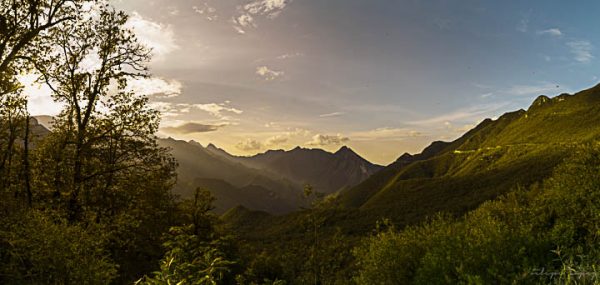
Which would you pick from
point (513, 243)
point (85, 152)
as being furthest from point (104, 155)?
point (513, 243)

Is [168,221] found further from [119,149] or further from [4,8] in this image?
[4,8]

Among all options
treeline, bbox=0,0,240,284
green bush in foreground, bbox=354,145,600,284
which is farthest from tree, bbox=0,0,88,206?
green bush in foreground, bbox=354,145,600,284

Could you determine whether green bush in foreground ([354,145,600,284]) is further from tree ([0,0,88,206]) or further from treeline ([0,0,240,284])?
tree ([0,0,88,206])

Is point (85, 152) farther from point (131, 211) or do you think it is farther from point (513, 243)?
point (513, 243)

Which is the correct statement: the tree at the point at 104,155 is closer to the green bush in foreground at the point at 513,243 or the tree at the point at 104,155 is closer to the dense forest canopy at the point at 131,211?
the dense forest canopy at the point at 131,211

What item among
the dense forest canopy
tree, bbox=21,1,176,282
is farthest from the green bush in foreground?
tree, bbox=21,1,176,282

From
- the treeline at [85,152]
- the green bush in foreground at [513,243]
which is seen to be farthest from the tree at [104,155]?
the green bush in foreground at [513,243]

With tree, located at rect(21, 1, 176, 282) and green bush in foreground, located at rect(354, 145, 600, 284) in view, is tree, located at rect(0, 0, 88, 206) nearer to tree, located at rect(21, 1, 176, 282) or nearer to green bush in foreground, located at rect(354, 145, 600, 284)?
tree, located at rect(21, 1, 176, 282)

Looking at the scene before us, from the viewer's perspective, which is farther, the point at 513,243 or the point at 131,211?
the point at 131,211

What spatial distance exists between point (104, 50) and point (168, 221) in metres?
15.1

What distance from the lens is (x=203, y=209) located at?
3212cm

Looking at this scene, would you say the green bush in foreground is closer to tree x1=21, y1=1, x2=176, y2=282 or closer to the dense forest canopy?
the dense forest canopy

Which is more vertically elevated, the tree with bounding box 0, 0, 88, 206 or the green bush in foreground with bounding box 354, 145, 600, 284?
the tree with bounding box 0, 0, 88, 206

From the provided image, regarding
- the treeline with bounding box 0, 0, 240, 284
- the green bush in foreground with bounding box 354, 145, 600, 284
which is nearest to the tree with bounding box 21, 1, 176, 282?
the treeline with bounding box 0, 0, 240, 284
